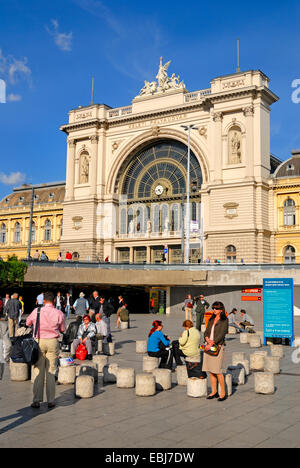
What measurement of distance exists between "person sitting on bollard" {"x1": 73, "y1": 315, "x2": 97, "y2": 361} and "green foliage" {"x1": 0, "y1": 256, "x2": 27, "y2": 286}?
874 inches

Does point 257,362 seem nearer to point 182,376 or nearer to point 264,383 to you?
point 182,376

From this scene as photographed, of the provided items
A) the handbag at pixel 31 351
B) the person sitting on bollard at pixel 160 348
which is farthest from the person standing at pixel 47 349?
the person sitting on bollard at pixel 160 348

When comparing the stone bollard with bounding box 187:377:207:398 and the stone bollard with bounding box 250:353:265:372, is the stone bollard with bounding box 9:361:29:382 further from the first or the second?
the stone bollard with bounding box 250:353:265:372

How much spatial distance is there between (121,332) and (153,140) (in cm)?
3566

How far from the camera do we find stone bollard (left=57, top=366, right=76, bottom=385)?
39.4ft

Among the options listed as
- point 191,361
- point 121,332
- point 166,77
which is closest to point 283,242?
point 166,77

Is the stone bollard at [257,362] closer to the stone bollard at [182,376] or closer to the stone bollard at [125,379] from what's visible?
the stone bollard at [182,376]

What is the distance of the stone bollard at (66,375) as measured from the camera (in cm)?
1200

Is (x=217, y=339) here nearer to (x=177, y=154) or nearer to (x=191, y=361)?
(x=191, y=361)

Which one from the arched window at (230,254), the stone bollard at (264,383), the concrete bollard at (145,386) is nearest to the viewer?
the concrete bollard at (145,386)

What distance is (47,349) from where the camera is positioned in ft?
31.7

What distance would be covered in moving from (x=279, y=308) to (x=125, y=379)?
398 inches

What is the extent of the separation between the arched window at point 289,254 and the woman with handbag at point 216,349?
41.4 meters

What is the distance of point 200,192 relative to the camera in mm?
52906
